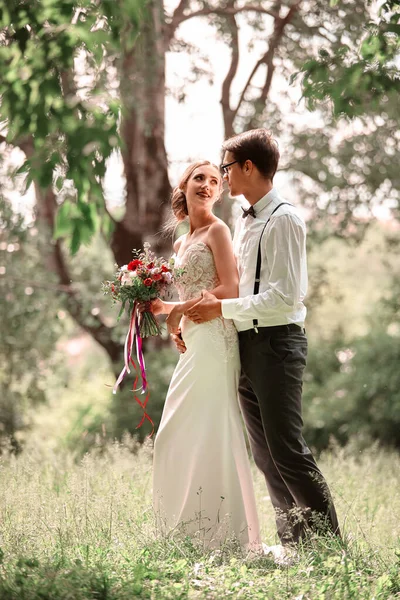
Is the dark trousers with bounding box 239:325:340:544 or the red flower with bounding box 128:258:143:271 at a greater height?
the red flower with bounding box 128:258:143:271

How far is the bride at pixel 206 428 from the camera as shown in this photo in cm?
490

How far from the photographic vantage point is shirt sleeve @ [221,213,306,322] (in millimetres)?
4641

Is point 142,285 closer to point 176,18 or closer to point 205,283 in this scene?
point 205,283

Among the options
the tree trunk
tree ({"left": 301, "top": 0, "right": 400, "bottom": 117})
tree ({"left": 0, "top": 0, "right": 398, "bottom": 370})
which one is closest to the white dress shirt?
tree ({"left": 301, "top": 0, "right": 400, "bottom": 117})

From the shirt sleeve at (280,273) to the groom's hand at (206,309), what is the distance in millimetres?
154

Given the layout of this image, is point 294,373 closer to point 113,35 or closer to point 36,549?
point 36,549

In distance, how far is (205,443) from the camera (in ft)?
16.2

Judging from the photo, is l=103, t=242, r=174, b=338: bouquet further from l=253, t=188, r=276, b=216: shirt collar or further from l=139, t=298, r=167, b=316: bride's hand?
l=253, t=188, r=276, b=216: shirt collar

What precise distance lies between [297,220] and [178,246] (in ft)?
3.82

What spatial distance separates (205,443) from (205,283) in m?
0.96

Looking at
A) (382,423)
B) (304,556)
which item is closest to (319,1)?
(382,423)

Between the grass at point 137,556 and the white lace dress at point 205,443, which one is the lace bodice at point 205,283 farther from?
the grass at point 137,556

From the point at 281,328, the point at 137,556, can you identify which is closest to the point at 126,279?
the point at 281,328

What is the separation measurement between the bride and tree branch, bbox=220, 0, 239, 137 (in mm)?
6690
